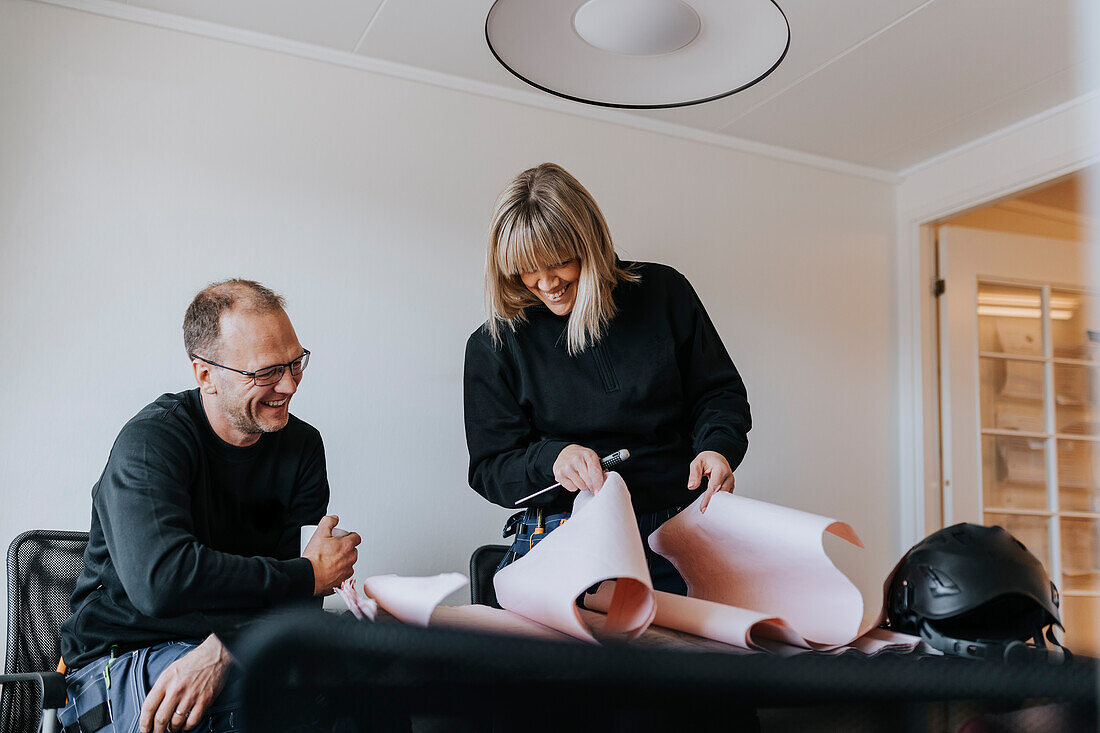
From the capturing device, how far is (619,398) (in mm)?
1646

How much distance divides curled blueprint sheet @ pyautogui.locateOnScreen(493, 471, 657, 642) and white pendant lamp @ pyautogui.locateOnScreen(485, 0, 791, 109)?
2.49ft

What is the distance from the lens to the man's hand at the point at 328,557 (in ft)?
4.75

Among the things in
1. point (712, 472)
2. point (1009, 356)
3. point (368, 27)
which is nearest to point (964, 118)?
point (1009, 356)

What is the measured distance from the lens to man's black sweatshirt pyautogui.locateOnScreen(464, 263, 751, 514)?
5.26ft

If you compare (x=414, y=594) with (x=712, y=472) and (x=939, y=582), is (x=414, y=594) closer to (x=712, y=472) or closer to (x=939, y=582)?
(x=939, y=582)

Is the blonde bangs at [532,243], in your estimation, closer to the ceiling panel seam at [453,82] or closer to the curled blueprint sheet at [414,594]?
the curled blueprint sheet at [414,594]

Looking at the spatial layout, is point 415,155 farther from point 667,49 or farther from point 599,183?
point 667,49

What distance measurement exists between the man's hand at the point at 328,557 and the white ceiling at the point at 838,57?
1.59 m

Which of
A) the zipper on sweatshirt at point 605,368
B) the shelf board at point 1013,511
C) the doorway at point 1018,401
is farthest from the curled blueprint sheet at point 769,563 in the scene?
the shelf board at point 1013,511

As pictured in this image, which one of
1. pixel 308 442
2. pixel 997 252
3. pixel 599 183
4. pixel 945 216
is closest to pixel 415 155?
pixel 599 183

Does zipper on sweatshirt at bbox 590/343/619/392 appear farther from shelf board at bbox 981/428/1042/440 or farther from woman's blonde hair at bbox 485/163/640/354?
shelf board at bbox 981/428/1042/440

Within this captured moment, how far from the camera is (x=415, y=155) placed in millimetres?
2801

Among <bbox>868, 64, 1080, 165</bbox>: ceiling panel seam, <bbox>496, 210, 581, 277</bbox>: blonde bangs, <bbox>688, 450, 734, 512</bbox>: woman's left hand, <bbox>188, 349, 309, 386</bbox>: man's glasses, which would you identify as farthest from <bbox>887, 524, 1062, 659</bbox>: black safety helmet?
<bbox>868, 64, 1080, 165</bbox>: ceiling panel seam

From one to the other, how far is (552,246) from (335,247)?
3.94ft
